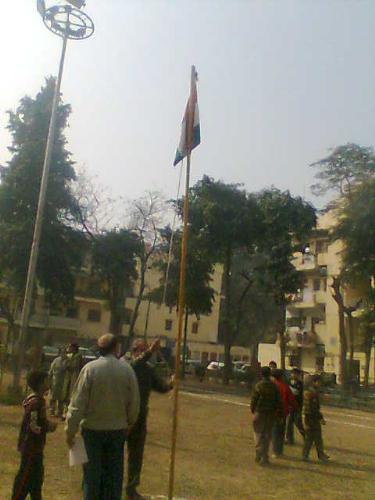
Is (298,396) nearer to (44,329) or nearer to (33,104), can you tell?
(33,104)

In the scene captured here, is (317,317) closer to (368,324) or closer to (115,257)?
(368,324)

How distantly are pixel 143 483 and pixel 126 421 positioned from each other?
10.5 ft

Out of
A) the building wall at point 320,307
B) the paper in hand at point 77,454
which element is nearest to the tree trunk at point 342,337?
the building wall at point 320,307

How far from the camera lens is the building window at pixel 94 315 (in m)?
65.9

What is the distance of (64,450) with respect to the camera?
10648 millimetres

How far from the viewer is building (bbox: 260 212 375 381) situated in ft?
174

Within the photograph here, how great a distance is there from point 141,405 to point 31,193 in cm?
3116

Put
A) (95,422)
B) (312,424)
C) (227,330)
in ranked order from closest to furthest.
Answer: (95,422) → (312,424) → (227,330)

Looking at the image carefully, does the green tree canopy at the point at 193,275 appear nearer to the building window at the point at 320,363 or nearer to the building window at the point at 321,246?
the building window at the point at 321,246

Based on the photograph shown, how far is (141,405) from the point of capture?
769 cm

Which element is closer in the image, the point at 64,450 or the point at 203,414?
the point at 64,450

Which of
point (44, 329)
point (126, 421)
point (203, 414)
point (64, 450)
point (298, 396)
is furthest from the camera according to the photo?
point (44, 329)

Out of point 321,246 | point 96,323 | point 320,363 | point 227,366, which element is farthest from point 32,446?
point 96,323

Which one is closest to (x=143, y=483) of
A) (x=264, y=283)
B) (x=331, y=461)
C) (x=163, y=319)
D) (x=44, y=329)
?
(x=331, y=461)
